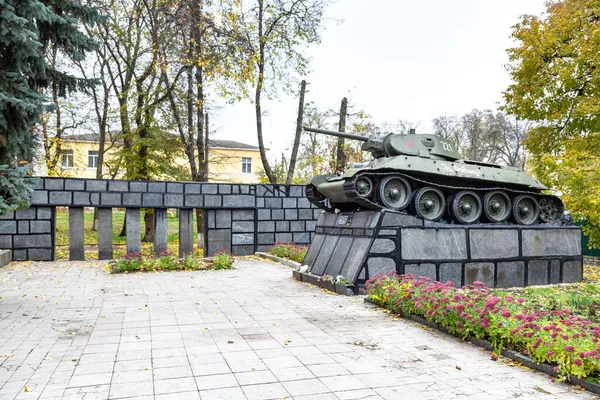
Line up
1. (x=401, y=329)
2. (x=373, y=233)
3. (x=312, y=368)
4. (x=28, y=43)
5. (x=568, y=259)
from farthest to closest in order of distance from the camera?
(x=568, y=259) < (x=373, y=233) < (x=28, y=43) < (x=401, y=329) < (x=312, y=368)

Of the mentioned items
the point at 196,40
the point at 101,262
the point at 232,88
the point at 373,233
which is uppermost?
the point at 196,40

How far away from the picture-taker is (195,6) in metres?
18.4

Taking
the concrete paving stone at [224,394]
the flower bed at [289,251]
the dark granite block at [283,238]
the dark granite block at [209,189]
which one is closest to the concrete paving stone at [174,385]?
the concrete paving stone at [224,394]

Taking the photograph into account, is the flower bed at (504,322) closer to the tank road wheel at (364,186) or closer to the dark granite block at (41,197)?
the tank road wheel at (364,186)

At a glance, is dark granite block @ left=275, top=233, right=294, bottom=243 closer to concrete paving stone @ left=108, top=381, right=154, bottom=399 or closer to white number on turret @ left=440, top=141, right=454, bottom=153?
white number on turret @ left=440, top=141, right=454, bottom=153

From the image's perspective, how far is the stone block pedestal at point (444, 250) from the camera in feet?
29.1

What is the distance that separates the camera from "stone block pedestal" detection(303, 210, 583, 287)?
888 cm

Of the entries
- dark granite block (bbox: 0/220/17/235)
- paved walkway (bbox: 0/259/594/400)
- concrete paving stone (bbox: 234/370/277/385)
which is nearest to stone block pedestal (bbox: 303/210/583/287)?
paved walkway (bbox: 0/259/594/400)

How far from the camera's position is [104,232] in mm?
14383

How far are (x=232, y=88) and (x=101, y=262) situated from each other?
8.17m

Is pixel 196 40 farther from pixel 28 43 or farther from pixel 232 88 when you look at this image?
pixel 28 43

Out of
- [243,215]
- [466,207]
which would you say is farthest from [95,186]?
[466,207]

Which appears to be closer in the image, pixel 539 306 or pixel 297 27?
pixel 539 306

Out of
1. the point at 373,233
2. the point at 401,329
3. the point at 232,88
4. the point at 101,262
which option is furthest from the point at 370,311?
the point at 232,88
